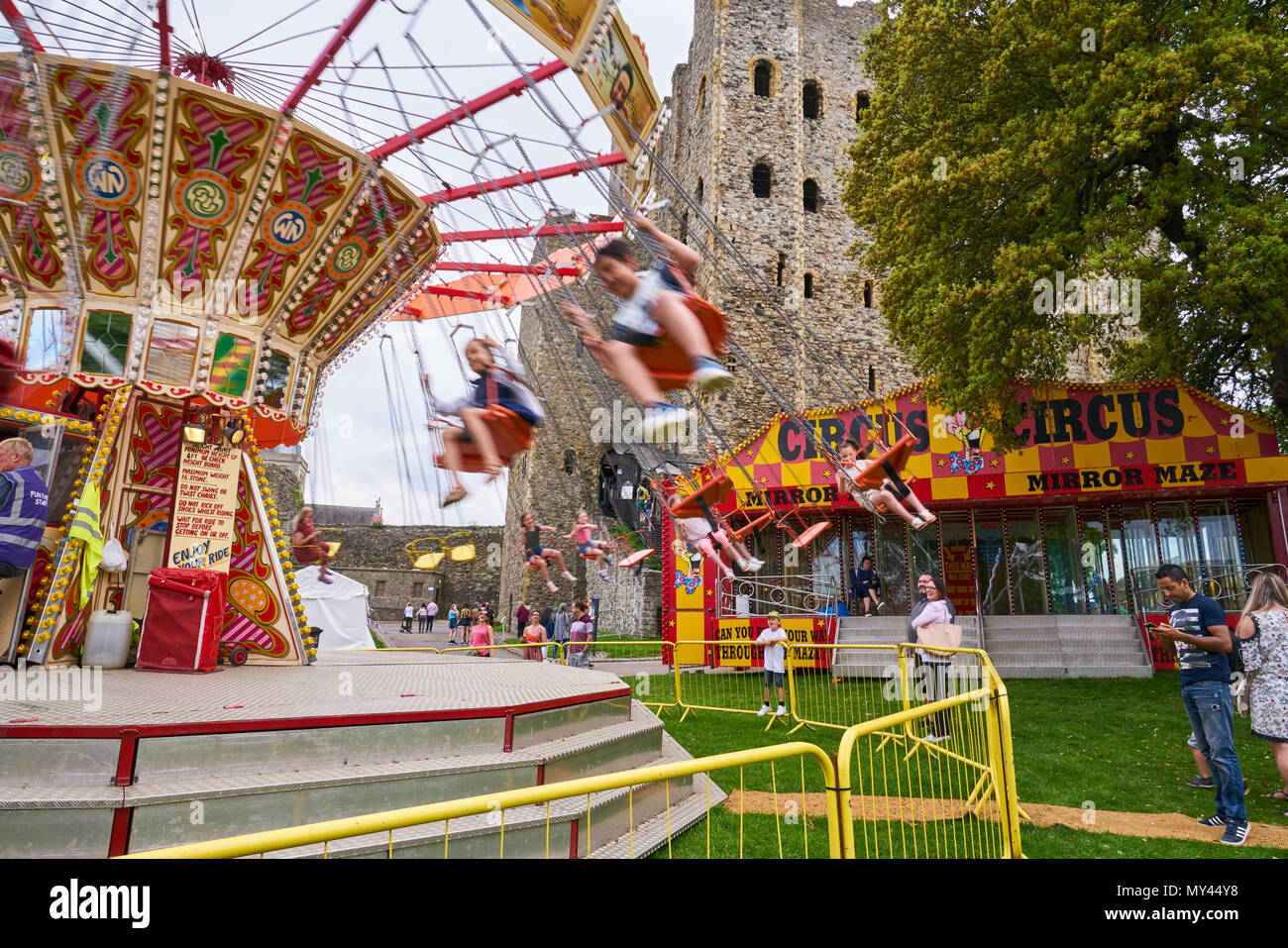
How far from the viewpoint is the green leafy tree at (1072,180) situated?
9.30m

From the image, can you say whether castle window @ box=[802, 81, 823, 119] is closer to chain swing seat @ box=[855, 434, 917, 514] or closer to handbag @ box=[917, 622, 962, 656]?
handbag @ box=[917, 622, 962, 656]

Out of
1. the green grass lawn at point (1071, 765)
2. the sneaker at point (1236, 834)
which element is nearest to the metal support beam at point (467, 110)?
→ the green grass lawn at point (1071, 765)

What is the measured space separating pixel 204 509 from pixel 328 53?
4.86 metres

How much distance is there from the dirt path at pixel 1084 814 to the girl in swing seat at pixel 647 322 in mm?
3009

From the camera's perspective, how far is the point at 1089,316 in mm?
10172

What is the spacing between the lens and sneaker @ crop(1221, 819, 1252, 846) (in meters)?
4.73

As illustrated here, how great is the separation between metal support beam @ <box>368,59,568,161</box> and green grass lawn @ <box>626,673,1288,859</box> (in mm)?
5272

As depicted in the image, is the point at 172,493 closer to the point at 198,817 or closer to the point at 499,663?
the point at 499,663

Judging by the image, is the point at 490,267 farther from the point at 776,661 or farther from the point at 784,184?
the point at 784,184

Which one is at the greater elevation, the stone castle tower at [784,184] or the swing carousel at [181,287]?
the stone castle tower at [784,184]

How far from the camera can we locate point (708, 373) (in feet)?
12.7

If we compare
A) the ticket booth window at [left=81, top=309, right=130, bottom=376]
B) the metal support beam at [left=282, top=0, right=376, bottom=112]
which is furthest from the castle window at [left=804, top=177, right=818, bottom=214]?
the ticket booth window at [left=81, top=309, right=130, bottom=376]

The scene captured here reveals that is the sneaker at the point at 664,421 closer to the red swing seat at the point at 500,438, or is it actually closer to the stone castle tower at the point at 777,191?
the red swing seat at the point at 500,438
